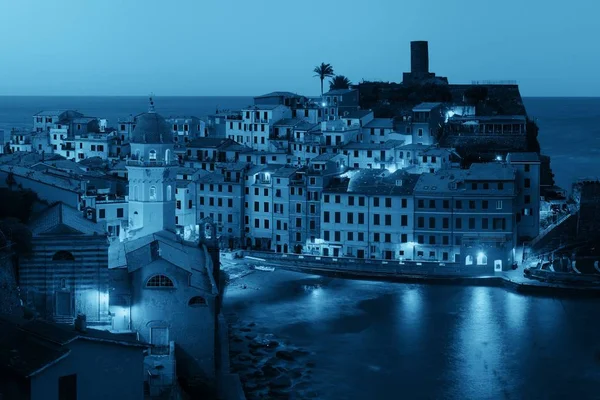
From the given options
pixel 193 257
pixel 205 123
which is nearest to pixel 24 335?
pixel 193 257

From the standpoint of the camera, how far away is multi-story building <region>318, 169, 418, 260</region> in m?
38.2

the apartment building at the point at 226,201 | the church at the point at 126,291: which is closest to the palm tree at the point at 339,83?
the apartment building at the point at 226,201

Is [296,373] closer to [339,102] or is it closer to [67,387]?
[67,387]

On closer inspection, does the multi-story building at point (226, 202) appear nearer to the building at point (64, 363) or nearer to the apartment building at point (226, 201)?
the apartment building at point (226, 201)

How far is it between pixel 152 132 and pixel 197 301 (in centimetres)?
849

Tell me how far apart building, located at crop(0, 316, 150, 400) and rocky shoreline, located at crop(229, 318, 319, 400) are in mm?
8690

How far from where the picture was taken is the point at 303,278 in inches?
1446

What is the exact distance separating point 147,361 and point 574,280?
66.8ft

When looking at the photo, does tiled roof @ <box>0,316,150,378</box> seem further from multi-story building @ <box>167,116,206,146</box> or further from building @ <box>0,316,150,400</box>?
multi-story building @ <box>167,116,206,146</box>

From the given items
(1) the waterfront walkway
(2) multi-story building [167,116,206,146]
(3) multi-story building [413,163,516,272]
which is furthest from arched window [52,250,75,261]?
(2) multi-story building [167,116,206,146]

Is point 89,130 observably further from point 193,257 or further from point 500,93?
point 193,257

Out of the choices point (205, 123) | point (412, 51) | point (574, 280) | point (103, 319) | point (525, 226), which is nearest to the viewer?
point (103, 319)

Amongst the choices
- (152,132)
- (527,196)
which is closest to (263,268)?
(527,196)

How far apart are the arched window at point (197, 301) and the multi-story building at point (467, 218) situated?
18.7 meters
